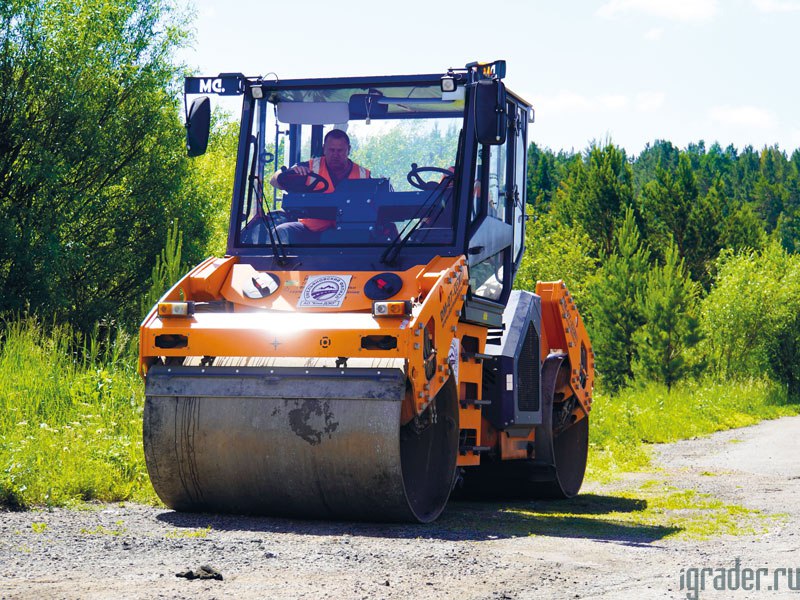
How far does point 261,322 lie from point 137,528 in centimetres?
147

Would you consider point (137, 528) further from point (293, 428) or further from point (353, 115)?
point (353, 115)

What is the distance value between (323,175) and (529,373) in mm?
2388

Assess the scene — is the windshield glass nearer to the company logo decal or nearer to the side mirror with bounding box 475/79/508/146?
the company logo decal

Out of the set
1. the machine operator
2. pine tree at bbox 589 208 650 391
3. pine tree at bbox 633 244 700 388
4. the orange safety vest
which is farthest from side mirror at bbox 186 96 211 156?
pine tree at bbox 589 208 650 391

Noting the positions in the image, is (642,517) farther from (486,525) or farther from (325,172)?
(325,172)

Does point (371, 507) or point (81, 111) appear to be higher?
point (81, 111)

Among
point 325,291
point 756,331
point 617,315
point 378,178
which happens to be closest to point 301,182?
point 378,178

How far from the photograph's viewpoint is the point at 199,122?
29.4 feet

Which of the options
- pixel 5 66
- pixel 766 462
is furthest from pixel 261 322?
pixel 5 66

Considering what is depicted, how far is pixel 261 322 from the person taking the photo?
25.3ft

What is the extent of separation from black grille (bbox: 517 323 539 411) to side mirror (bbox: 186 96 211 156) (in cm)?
301

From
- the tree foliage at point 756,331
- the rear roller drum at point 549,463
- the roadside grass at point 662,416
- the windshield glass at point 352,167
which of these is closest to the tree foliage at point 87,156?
the roadside grass at point 662,416

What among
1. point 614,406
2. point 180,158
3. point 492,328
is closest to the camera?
point 492,328

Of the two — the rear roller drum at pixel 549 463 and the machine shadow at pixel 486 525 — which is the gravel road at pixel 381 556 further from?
the rear roller drum at pixel 549 463
